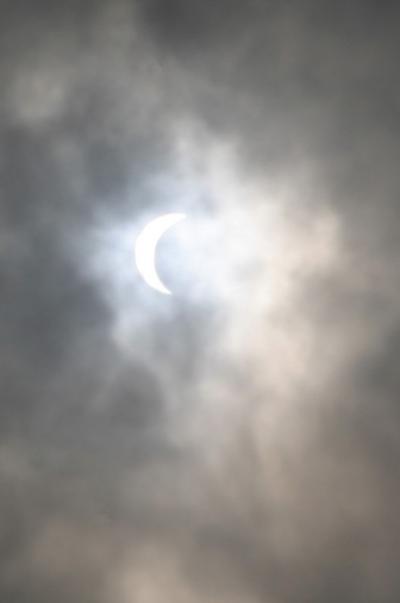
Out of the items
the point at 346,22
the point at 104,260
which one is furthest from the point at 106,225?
the point at 346,22

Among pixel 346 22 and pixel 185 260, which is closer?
pixel 346 22

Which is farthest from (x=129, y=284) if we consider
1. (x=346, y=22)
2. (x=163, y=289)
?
(x=346, y=22)

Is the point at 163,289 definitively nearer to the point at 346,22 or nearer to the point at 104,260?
the point at 104,260

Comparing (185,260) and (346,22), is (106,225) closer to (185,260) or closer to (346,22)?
(185,260)

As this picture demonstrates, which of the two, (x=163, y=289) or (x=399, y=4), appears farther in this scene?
(x=163, y=289)

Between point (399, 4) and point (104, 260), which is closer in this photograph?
point (399, 4)
